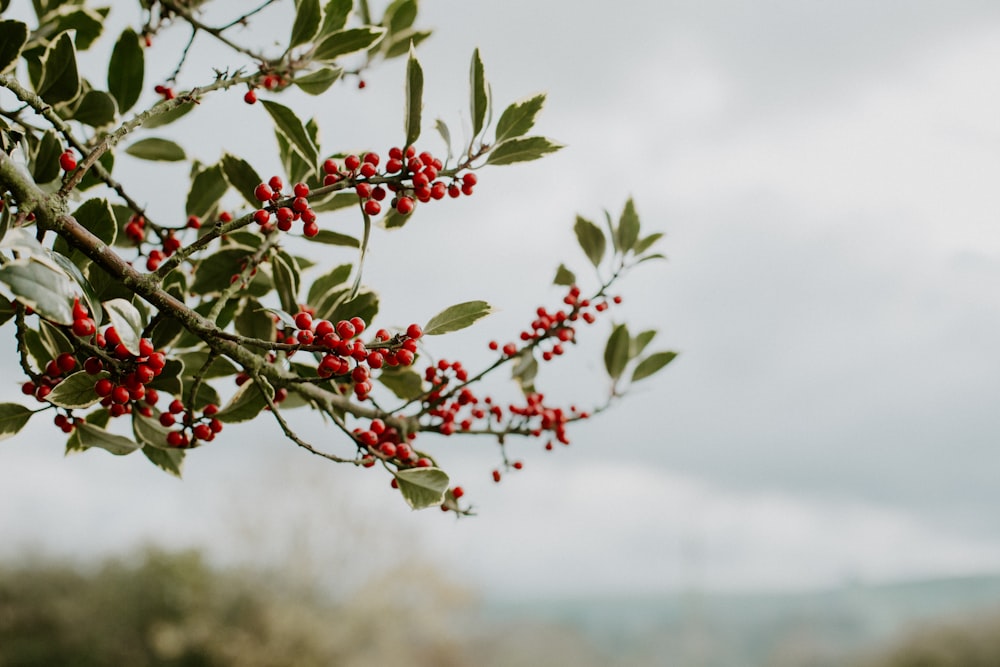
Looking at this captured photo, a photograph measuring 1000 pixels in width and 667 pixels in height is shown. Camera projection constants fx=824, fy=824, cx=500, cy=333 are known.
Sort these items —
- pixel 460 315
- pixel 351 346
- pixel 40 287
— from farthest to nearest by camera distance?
pixel 460 315 < pixel 351 346 < pixel 40 287

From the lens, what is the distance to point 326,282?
3.80 feet

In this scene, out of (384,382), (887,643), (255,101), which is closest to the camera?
(255,101)

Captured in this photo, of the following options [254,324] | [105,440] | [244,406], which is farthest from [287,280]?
[105,440]

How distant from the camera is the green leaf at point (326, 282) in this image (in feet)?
3.79

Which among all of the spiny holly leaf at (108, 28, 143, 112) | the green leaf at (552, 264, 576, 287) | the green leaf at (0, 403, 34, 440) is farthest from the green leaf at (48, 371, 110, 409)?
the green leaf at (552, 264, 576, 287)

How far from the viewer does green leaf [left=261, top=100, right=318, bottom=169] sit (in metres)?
0.94

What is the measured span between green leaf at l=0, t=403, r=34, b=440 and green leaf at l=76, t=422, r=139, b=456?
0.08 meters

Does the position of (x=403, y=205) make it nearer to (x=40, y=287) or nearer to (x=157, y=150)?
(x=40, y=287)

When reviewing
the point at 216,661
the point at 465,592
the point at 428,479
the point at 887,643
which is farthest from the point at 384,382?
the point at 887,643

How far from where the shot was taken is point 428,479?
34.6 inches

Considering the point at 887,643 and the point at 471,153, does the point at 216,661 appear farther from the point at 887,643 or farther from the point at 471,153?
the point at 471,153

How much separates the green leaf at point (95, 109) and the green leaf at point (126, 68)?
2 centimetres

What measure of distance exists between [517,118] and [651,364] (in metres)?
0.54

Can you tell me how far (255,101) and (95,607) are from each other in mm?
12344
